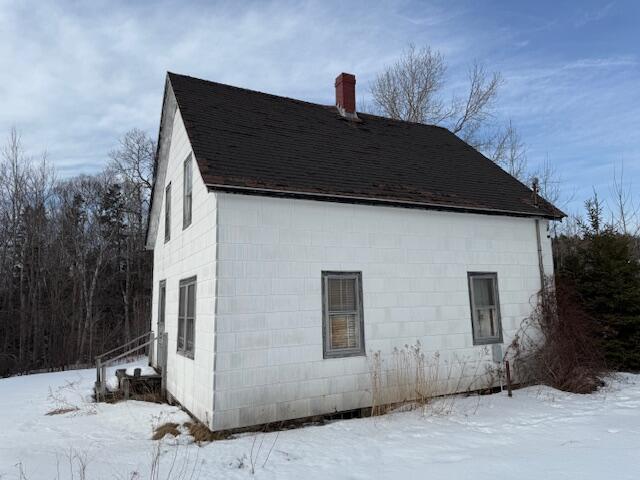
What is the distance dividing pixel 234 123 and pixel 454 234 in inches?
204

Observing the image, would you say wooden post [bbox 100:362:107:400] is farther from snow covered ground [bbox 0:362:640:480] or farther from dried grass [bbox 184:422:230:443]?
dried grass [bbox 184:422:230:443]

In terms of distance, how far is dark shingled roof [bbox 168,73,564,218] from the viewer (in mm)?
7668

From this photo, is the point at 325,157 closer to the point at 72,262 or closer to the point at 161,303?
the point at 161,303

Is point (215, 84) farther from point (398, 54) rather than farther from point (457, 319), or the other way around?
point (398, 54)

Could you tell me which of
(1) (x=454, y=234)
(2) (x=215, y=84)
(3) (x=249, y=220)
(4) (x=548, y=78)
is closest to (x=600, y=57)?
(4) (x=548, y=78)

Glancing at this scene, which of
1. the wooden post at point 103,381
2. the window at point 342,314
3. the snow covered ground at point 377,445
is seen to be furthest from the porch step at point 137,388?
the window at point 342,314

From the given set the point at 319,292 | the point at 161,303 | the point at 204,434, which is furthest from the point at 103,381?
the point at 319,292

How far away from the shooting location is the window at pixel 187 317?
8.08 meters

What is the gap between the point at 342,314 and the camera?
25.3 ft

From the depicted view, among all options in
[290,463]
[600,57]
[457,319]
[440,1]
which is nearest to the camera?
[290,463]

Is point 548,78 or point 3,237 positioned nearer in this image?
point 548,78

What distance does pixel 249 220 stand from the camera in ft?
23.2

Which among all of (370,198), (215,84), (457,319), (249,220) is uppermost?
(215,84)

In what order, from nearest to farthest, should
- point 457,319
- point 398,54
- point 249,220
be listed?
point 249,220, point 457,319, point 398,54
